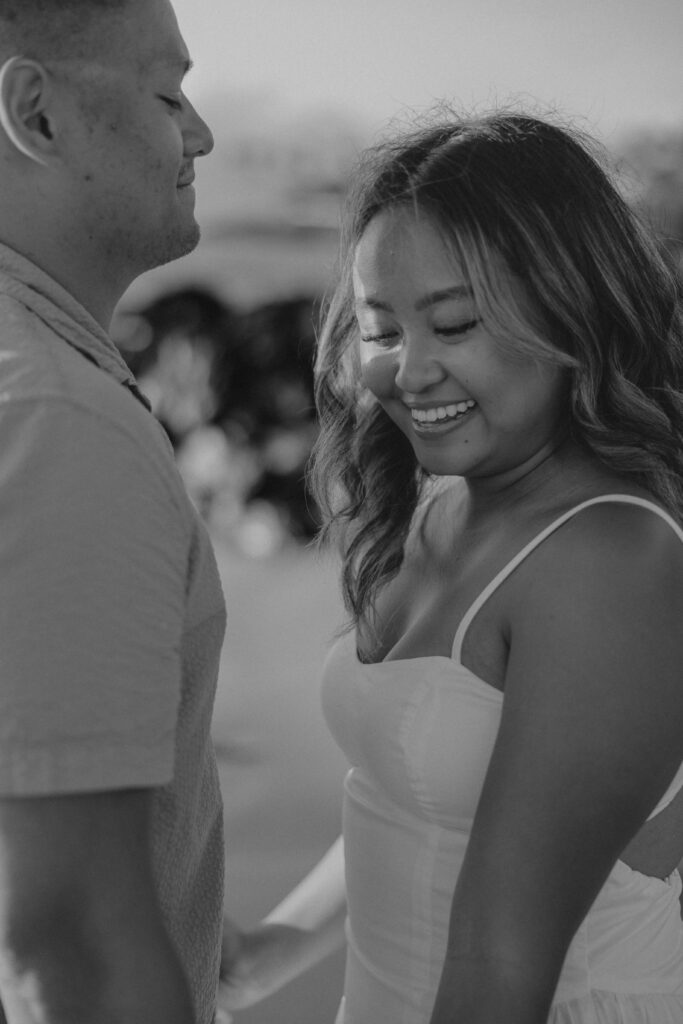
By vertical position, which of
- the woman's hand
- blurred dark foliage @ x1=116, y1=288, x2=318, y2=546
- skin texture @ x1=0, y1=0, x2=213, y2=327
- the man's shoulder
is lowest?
blurred dark foliage @ x1=116, y1=288, x2=318, y2=546

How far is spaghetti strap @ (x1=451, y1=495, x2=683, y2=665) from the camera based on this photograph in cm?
111

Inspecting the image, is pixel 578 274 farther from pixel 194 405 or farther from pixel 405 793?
pixel 194 405

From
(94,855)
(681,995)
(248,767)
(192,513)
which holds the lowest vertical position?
(248,767)

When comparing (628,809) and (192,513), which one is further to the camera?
(628,809)

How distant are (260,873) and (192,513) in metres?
2.93

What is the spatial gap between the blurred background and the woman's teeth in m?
2.38

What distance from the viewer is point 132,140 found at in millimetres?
917

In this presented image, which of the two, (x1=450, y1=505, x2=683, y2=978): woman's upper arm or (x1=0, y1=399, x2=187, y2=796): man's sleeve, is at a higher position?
(x1=0, y1=399, x2=187, y2=796): man's sleeve

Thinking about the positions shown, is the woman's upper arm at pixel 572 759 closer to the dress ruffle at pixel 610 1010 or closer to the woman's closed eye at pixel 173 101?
the dress ruffle at pixel 610 1010

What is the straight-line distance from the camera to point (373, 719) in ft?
4.01

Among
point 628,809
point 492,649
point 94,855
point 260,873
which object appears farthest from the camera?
point 260,873

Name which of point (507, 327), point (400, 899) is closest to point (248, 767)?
point (400, 899)

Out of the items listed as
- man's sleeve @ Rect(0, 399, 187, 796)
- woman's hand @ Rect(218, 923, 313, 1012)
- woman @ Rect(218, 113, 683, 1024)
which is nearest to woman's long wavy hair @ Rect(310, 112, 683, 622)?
woman @ Rect(218, 113, 683, 1024)

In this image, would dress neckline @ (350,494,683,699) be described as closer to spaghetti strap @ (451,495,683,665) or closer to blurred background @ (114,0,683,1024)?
spaghetti strap @ (451,495,683,665)
